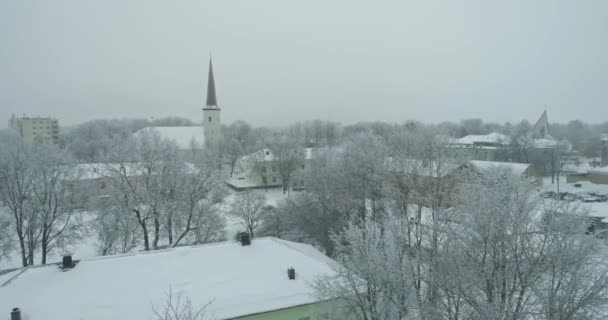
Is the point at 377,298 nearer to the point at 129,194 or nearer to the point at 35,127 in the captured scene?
the point at 129,194

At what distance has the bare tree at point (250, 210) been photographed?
971 inches

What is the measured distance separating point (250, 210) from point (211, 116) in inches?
1589

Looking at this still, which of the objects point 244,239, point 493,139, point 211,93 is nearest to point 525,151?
point 493,139

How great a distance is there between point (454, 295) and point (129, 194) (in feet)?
56.4

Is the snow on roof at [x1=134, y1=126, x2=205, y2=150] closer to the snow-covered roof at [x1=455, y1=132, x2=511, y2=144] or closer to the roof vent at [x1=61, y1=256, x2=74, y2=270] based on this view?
the snow-covered roof at [x1=455, y1=132, x2=511, y2=144]

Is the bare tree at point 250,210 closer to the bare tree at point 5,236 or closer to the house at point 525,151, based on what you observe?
the bare tree at point 5,236

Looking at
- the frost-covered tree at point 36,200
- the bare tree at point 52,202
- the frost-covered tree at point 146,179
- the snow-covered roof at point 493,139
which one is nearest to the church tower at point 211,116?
the snow-covered roof at point 493,139

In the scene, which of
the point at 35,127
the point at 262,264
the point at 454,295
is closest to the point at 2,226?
the point at 262,264

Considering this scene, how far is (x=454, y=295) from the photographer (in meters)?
9.16

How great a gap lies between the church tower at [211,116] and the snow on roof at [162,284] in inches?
1915

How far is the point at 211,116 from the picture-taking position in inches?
2432

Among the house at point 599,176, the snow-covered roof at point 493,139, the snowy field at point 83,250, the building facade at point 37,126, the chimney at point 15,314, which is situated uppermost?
the building facade at point 37,126

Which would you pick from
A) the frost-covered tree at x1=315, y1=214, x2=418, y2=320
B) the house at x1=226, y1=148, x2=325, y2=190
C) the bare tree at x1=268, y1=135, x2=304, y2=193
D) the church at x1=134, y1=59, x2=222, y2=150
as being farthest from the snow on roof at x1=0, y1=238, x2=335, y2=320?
the church at x1=134, y1=59, x2=222, y2=150

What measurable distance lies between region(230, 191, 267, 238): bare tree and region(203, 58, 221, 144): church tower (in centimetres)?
3649
